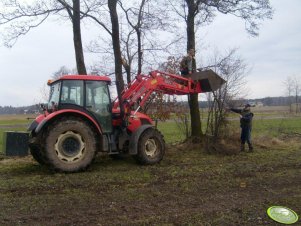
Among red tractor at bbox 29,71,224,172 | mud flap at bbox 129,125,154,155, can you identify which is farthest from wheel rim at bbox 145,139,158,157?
mud flap at bbox 129,125,154,155

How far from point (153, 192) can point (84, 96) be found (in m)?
3.56

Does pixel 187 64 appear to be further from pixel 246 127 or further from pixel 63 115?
pixel 63 115

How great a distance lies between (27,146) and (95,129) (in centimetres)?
180

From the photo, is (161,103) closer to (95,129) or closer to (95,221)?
(95,129)

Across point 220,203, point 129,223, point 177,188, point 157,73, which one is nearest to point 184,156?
point 157,73

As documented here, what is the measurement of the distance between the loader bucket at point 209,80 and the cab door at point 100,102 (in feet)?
11.1

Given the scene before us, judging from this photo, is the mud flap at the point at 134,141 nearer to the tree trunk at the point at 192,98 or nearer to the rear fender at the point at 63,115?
the rear fender at the point at 63,115

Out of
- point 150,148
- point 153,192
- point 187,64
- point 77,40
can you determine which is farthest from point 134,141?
point 77,40

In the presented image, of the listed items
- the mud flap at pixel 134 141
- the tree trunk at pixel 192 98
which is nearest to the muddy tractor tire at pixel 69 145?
the mud flap at pixel 134 141

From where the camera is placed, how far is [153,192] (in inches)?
293

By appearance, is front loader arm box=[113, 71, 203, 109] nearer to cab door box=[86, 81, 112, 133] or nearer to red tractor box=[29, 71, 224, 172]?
red tractor box=[29, 71, 224, 172]

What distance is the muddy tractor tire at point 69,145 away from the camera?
9.13 m

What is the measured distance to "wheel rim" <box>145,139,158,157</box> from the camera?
10.8m

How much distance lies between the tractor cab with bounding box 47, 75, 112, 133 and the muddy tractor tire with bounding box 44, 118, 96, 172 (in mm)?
476
